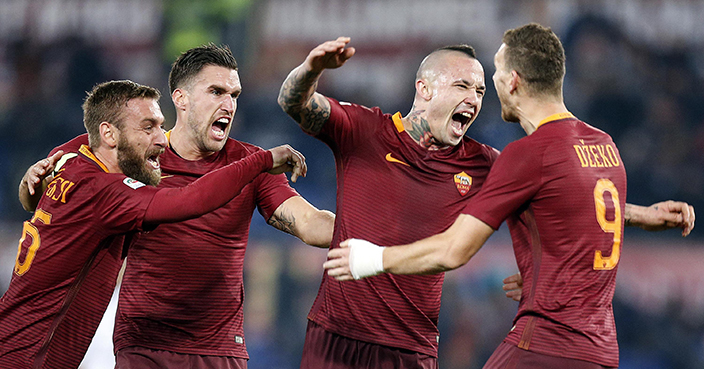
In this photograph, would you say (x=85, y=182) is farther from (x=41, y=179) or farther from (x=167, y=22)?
(x=167, y=22)

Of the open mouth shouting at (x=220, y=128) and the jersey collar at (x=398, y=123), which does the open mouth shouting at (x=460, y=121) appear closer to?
the jersey collar at (x=398, y=123)

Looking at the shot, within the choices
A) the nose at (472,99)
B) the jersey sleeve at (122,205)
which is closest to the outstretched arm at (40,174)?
the jersey sleeve at (122,205)

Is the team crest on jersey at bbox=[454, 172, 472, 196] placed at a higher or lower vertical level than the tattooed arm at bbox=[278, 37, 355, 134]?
lower

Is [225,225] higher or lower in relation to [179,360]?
higher

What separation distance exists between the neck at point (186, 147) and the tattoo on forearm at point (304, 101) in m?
0.81

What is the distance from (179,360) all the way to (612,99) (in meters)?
8.97

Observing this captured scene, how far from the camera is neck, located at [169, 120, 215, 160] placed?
439 cm

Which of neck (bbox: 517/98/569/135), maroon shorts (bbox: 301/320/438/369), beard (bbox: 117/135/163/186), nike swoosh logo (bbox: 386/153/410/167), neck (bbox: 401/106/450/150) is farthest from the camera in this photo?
neck (bbox: 401/106/450/150)

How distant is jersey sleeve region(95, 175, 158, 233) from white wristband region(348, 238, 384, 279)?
1.11 metres

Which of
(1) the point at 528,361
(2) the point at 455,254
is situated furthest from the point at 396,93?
(1) the point at 528,361

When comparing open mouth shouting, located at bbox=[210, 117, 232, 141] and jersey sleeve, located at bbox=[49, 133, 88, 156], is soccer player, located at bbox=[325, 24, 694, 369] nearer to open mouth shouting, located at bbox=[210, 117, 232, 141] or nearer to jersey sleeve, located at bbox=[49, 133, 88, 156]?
open mouth shouting, located at bbox=[210, 117, 232, 141]

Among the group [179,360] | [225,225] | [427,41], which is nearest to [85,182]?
[225,225]

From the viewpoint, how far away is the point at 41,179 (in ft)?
13.4

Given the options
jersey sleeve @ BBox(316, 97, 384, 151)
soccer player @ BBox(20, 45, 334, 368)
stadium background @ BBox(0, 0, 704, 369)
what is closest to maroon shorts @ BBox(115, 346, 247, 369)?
soccer player @ BBox(20, 45, 334, 368)
